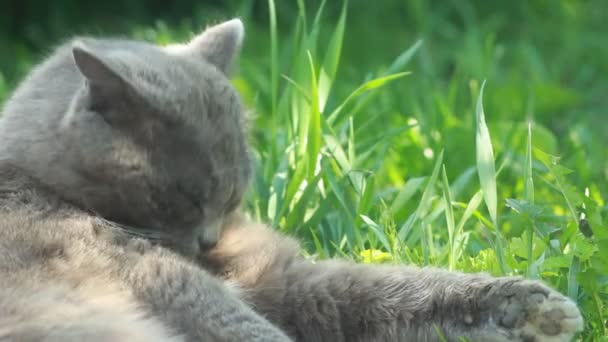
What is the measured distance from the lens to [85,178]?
7.34ft

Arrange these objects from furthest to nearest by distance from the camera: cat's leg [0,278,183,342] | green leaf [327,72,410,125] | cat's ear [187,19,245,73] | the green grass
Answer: green leaf [327,72,410,125] < cat's ear [187,19,245,73] < the green grass < cat's leg [0,278,183,342]

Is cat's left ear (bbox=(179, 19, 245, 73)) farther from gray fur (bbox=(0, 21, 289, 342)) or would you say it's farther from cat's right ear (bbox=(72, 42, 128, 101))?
cat's right ear (bbox=(72, 42, 128, 101))

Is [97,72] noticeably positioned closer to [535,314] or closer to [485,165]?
[485,165]

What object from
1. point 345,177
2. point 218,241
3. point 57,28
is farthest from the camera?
point 57,28

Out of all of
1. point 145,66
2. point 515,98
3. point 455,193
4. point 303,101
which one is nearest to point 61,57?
point 145,66

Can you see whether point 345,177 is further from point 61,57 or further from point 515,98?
point 515,98

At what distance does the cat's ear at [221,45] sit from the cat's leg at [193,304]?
0.68 m

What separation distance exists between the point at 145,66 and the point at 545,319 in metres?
0.98

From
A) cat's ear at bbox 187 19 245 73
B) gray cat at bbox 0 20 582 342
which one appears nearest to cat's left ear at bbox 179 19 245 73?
cat's ear at bbox 187 19 245 73

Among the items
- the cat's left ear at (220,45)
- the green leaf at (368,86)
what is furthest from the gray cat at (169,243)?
the green leaf at (368,86)

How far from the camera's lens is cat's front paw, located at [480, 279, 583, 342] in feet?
6.71

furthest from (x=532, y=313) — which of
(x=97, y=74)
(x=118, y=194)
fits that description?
(x=97, y=74)

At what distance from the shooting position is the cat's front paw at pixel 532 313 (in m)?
2.04

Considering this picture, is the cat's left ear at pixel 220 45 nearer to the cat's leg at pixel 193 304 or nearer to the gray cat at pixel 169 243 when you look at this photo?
the gray cat at pixel 169 243
